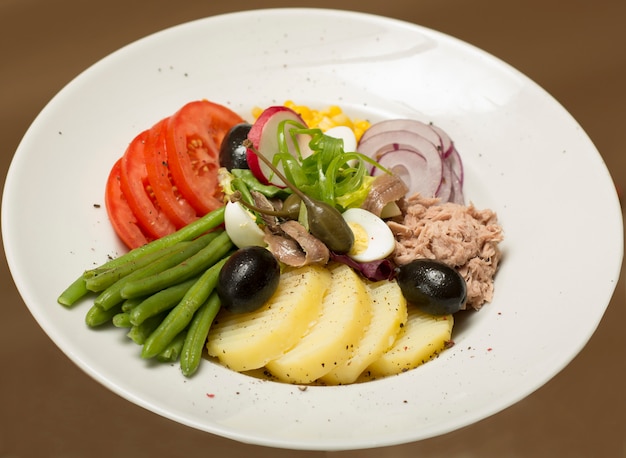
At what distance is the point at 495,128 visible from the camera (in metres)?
5.83

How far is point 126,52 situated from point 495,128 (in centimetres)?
306

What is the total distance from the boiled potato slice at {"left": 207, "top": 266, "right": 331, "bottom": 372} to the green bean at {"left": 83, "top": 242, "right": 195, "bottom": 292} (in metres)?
0.54

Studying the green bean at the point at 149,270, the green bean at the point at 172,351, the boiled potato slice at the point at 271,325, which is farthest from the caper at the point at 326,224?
the green bean at the point at 172,351

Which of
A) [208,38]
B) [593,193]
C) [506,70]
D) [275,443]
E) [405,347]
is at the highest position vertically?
[208,38]

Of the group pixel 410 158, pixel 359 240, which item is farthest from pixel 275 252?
pixel 410 158

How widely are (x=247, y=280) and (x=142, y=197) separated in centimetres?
116

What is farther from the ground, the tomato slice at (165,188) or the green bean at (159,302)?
the tomato slice at (165,188)

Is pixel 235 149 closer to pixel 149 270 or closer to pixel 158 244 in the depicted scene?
pixel 158 244

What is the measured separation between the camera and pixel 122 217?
497cm

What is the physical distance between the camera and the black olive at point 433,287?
4.52 metres

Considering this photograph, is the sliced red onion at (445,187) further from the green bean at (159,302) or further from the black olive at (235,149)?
the green bean at (159,302)

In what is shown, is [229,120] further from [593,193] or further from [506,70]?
[593,193]

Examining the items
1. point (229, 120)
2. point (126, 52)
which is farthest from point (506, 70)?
point (126, 52)

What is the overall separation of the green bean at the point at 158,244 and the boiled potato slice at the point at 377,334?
1167mm
